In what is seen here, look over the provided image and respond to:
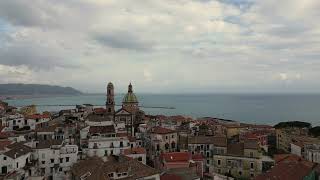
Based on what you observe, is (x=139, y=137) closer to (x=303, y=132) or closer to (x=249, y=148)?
(x=249, y=148)

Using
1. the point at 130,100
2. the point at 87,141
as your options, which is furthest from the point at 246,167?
the point at 130,100

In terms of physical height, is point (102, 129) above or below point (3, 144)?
above

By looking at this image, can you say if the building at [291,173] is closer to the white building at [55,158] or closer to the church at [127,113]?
the white building at [55,158]

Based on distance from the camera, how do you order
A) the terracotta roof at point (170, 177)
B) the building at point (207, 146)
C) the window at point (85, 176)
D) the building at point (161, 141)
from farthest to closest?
the building at point (161, 141) < the building at point (207, 146) < the terracotta roof at point (170, 177) < the window at point (85, 176)

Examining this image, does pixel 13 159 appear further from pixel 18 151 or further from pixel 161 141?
pixel 161 141

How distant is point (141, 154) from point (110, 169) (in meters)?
11.2

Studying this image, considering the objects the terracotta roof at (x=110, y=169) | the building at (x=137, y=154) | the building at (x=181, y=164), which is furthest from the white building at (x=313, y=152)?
the terracotta roof at (x=110, y=169)

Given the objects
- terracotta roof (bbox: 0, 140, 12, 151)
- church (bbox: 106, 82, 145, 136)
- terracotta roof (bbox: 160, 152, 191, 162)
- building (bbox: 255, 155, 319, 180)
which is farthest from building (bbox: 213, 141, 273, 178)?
terracotta roof (bbox: 0, 140, 12, 151)

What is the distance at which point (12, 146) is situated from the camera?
138ft

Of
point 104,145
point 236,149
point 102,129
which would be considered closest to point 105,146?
point 104,145

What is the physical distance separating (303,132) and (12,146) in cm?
5408

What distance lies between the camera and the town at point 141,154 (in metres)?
36.1

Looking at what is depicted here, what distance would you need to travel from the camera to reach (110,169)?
3494 cm

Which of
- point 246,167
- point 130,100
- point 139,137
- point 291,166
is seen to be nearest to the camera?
point 291,166
